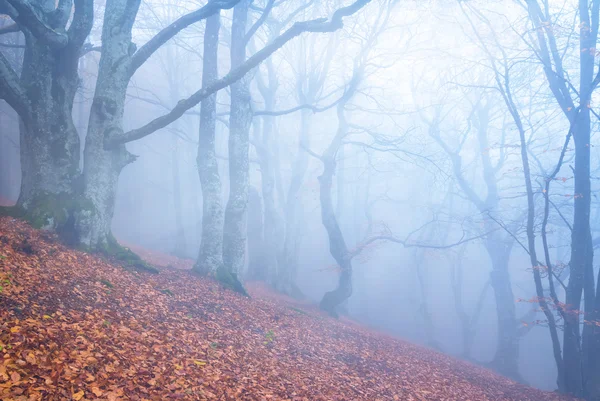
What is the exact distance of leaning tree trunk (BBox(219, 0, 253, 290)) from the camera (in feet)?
36.0

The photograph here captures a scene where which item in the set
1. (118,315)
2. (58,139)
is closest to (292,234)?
(58,139)

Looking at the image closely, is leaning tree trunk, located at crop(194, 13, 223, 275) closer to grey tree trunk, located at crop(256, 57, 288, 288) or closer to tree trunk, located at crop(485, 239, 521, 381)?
grey tree trunk, located at crop(256, 57, 288, 288)

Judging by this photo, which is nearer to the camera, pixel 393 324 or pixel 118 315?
pixel 118 315

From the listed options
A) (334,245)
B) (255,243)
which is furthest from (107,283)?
(255,243)

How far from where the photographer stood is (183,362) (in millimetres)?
4477

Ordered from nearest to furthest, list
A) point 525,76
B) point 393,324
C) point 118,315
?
point 118,315
point 525,76
point 393,324

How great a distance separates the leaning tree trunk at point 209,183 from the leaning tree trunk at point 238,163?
50 centimetres

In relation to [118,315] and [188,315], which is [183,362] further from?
[188,315]

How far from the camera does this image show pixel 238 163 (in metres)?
11.2

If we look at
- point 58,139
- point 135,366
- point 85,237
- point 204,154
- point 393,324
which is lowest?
point 393,324

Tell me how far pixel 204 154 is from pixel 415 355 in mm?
8029

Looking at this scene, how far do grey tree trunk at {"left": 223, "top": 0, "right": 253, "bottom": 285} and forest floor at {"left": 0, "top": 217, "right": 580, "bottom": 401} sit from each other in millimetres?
2081

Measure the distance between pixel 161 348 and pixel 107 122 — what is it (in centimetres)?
534

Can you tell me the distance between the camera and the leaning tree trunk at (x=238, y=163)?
11.0 meters
